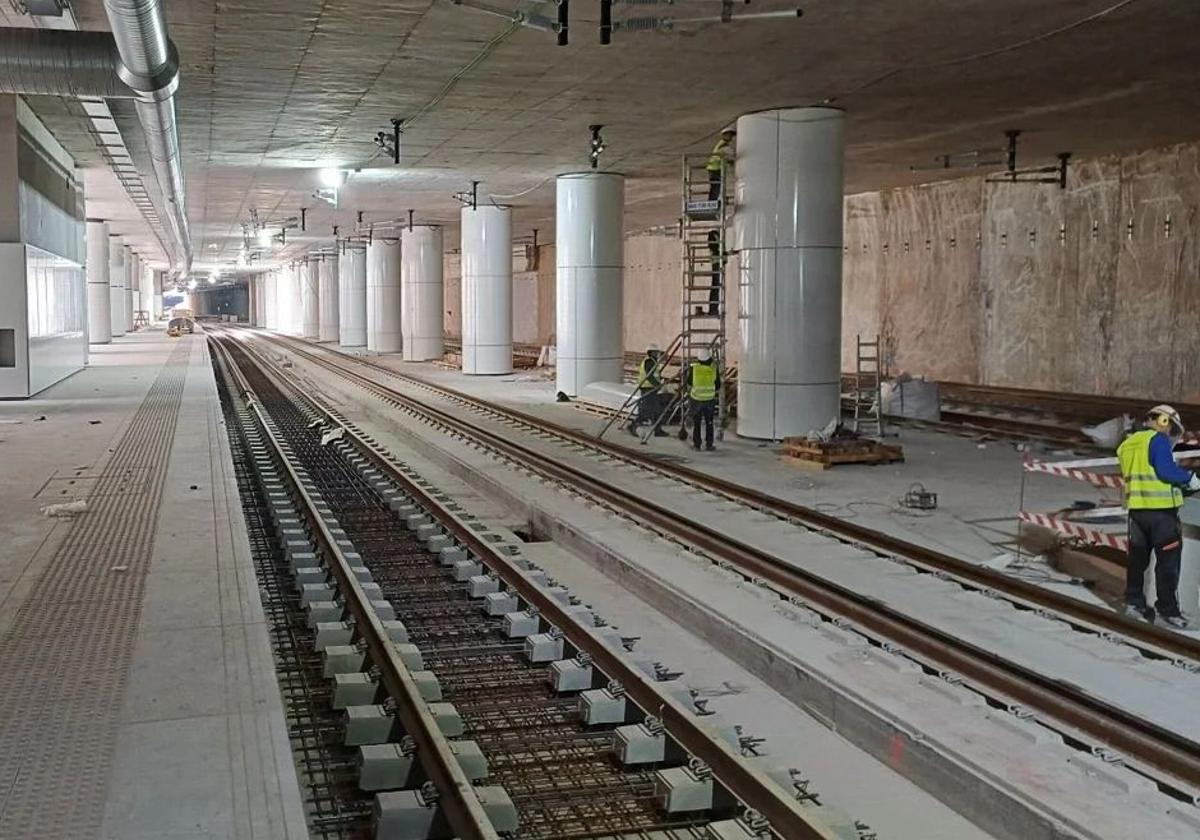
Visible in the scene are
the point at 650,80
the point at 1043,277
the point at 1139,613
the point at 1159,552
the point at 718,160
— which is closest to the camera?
the point at 1159,552

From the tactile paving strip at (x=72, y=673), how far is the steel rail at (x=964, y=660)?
180 inches

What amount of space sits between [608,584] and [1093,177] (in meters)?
18.1

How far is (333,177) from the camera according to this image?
86.2 feet

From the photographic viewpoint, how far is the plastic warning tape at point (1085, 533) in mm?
8508

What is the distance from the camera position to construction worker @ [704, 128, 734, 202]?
18547 millimetres

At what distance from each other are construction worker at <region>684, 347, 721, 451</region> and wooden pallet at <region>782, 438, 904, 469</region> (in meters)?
1.45

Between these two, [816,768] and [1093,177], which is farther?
[1093,177]

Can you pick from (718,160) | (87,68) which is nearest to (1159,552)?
(718,160)

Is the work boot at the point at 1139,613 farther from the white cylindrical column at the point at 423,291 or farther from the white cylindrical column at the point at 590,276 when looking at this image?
the white cylindrical column at the point at 423,291

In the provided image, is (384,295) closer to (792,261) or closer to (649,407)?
(649,407)

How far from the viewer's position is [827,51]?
537 inches

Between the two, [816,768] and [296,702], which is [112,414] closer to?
[296,702]

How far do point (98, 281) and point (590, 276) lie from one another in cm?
3006

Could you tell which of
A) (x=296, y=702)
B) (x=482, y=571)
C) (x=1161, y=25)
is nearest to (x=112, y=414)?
(x=482, y=571)
